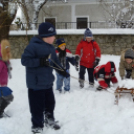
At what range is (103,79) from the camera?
407 cm

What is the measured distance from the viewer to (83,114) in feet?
11.3

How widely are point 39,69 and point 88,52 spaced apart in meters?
2.30

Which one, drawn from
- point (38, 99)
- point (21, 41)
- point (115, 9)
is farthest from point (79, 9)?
point (38, 99)

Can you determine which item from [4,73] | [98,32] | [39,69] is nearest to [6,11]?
[98,32]

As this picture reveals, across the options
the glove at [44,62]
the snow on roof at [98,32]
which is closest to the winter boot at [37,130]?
the glove at [44,62]

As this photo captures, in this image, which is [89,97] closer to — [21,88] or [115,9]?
[21,88]

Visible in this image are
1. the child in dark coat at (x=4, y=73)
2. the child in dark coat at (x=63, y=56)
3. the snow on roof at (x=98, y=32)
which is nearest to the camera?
the child in dark coat at (x=4, y=73)

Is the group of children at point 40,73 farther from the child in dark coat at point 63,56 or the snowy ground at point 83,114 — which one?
the child in dark coat at point 63,56

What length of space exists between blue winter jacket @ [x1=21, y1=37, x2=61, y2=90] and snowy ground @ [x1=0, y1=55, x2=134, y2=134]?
0.81 metres

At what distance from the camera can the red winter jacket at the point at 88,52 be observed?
15.5 ft

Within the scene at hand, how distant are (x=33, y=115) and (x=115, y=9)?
1190 centimetres

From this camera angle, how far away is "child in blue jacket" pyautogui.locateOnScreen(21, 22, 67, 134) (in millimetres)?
2604

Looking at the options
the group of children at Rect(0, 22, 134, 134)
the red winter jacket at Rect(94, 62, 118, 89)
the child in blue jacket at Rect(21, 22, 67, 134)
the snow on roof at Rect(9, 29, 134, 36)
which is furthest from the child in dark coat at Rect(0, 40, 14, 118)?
the snow on roof at Rect(9, 29, 134, 36)

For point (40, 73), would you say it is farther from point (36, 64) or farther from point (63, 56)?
point (63, 56)
